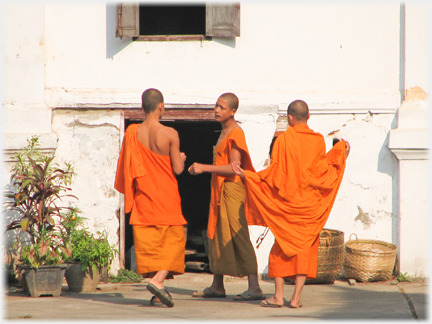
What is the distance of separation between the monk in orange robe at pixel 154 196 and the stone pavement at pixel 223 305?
16.6 inches

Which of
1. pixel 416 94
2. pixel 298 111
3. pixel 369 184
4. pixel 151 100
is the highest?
pixel 416 94

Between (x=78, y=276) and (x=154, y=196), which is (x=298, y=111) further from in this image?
(x=78, y=276)

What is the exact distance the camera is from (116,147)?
24.0ft

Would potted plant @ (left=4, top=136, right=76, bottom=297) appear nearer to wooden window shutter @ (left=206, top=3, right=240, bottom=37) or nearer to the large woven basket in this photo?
wooden window shutter @ (left=206, top=3, right=240, bottom=37)

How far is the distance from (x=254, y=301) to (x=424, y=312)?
61.4 inches

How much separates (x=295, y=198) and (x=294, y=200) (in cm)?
2

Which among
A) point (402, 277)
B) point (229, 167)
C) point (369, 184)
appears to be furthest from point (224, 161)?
point (402, 277)

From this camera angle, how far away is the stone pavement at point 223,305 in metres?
4.75

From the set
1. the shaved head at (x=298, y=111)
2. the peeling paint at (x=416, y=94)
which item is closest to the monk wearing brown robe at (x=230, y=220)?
the shaved head at (x=298, y=111)

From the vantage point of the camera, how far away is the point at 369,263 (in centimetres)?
684

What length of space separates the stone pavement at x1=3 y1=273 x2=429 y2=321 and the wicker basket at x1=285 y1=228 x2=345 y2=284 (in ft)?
0.33

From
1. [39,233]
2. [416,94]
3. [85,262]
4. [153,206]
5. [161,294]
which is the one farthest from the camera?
[416,94]

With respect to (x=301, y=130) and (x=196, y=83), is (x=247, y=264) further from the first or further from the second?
(x=196, y=83)

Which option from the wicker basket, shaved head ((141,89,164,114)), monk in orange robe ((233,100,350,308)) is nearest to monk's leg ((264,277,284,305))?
monk in orange robe ((233,100,350,308))
